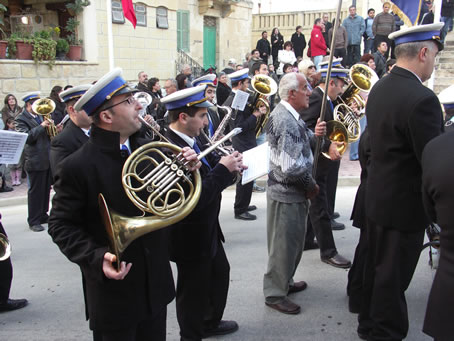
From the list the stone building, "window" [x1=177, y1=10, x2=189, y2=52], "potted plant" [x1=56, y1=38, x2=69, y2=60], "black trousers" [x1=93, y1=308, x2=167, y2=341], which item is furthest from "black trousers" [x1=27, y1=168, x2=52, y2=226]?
"window" [x1=177, y1=10, x2=189, y2=52]

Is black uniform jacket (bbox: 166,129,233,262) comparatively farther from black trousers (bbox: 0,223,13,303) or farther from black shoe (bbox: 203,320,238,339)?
black trousers (bbox: 0,223,13,303)

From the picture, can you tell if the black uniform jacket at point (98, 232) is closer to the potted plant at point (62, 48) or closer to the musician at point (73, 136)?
the musician at point (73, 136)

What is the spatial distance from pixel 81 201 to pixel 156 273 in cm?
53

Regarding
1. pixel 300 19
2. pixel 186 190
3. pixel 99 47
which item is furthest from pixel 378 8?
pixel 186 190

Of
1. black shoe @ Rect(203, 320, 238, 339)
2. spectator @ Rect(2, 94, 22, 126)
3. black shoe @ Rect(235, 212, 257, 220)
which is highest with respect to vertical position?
spectator @ Rect(2, 94, 22, 126)

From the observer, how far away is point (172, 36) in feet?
51.3

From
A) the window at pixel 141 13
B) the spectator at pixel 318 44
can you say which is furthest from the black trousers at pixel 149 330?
the window at pixel 141 13

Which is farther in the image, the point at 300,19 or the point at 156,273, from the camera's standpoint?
the point at 300,19

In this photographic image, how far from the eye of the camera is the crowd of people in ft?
7.05

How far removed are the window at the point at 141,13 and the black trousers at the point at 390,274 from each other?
1304 cm

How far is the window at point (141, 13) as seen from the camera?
14.4 meters

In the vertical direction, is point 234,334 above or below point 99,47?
below

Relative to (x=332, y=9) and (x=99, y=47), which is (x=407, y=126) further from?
(x=332, y=9)

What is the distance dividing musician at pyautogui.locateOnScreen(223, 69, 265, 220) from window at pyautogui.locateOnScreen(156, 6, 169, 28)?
9.41 meters
